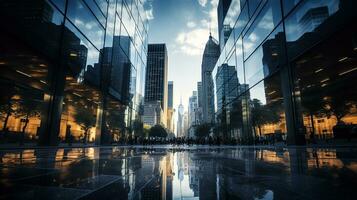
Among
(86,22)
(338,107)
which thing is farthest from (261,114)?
(86,22)

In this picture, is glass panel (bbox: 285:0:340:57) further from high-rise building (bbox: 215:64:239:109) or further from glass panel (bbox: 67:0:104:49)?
glass panel (bbox: 67:0:104:49)

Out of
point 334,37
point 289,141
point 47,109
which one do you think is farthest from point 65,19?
point 289,141

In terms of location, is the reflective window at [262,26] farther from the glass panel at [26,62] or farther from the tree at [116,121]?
the tree at [116,121]

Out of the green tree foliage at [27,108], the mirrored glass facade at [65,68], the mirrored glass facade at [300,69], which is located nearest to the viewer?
the mirrored glass facade at [65,68]

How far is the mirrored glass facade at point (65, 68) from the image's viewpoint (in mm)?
15594

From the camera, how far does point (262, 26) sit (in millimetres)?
26969

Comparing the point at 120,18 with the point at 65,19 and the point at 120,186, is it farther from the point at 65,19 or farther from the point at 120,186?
the point at 120,186

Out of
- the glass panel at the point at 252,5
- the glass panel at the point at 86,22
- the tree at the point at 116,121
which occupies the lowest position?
the tree at the point at 116,121

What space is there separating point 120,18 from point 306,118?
98.6 ft

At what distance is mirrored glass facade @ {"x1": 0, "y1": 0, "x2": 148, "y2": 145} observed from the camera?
15.6 m

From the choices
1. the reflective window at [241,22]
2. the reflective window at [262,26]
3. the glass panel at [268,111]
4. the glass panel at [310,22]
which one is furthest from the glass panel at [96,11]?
the glass panel at [268,111]

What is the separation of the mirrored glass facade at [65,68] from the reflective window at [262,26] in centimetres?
2104

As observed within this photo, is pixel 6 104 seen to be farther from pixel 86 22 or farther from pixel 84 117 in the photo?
pixel 84 117

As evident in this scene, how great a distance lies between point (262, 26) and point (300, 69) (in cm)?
917
